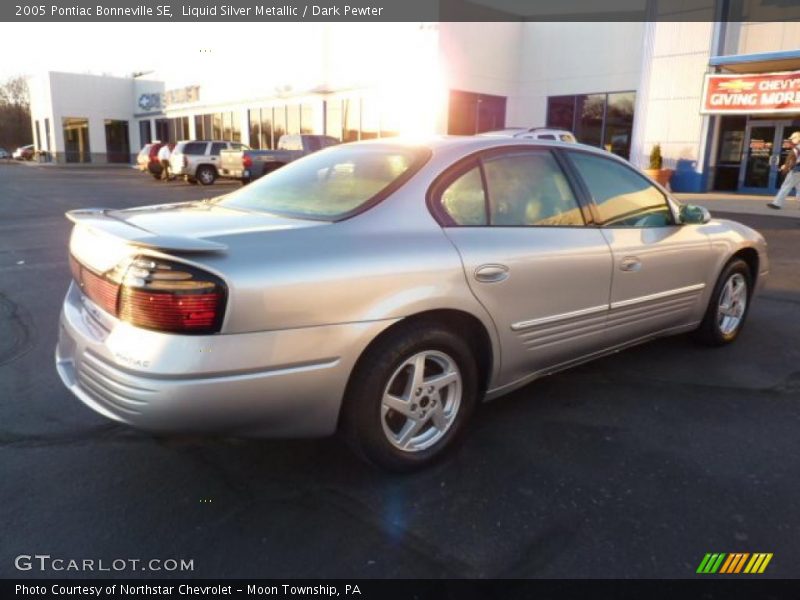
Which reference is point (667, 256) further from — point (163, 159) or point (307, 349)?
point (163, 159)

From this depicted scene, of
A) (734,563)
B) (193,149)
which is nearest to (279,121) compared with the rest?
(193,149)

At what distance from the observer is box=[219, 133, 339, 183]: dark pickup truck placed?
22.0 metres

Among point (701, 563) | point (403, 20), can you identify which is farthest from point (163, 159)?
point (701, 563)

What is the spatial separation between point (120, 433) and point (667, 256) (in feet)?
11.1

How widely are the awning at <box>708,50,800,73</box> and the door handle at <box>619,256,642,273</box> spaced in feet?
53.8

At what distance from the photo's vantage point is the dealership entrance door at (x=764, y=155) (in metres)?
18.9

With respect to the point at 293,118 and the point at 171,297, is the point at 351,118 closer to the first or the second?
the point at 293,118

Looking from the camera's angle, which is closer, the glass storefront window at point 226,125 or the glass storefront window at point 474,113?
the glass storefront window at point 474,113

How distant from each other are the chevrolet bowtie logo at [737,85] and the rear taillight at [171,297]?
65.9ft

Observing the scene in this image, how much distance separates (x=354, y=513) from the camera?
2.68 m

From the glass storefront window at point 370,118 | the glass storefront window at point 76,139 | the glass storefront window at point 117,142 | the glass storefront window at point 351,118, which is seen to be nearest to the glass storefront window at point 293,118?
the glass storefront window at point 351,118

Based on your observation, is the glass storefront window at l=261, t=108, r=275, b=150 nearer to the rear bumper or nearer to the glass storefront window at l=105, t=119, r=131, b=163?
the glass storefront window at l=105, t=119, r=131, b=163

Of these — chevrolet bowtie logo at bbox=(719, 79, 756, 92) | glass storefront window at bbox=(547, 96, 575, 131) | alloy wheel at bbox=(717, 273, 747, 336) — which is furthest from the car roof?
glass storefront window at bbox=(547, 96, 575, 131)

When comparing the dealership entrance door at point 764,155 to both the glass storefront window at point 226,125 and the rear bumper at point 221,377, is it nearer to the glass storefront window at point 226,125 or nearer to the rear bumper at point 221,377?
the rear bumper at point 221,377
